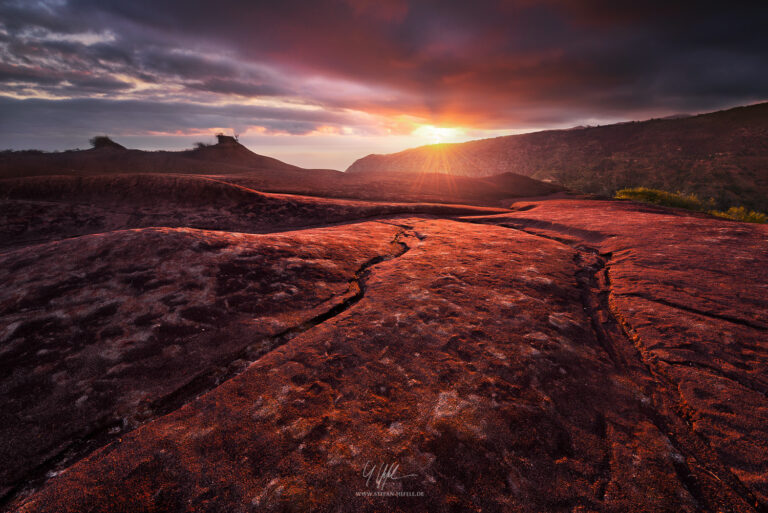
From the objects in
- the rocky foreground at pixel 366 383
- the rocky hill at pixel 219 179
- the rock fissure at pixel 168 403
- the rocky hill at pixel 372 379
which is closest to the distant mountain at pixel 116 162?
the rocky hill at pixel 219 179

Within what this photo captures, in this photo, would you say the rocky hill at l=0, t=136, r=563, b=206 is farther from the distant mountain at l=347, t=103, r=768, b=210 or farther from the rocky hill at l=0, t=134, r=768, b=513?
the distant mountain at l=347, t=103, r=768, b=210

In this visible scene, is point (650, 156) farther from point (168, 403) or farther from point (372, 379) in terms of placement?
point (168, 403)

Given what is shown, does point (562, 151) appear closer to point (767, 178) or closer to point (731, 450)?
point (767, 178)

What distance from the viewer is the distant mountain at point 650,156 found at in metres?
36.6

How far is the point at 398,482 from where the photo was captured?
1.52m

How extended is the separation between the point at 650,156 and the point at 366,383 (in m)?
65.3

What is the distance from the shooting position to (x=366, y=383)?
6.89ft

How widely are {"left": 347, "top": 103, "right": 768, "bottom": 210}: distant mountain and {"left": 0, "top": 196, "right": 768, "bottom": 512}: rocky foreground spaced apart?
24271mm

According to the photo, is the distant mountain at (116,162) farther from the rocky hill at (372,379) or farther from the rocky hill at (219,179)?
the rocky hill at (372,379)

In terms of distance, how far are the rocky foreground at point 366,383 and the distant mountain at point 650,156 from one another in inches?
956

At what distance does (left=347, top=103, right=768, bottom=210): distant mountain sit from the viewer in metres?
36.6

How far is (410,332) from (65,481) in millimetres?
2201

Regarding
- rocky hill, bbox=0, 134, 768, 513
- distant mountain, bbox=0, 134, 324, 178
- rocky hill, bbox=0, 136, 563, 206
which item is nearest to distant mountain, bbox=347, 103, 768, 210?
rocky hill, bbox=0, 136, 563, 206

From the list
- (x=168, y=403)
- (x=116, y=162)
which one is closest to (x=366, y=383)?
(x=168, y=403)
